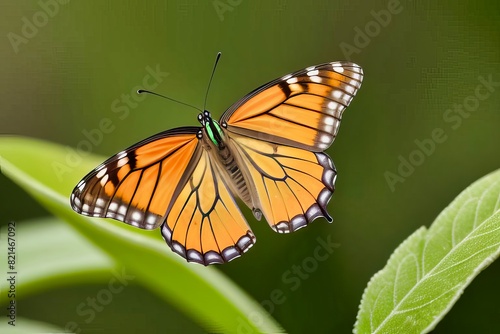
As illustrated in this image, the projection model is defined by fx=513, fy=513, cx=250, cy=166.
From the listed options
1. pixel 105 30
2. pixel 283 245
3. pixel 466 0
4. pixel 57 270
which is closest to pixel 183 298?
pixel 57 270

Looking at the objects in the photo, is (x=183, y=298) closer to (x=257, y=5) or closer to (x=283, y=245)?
(x=283, y=245)

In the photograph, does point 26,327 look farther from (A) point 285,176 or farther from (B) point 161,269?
(A) point 285,176

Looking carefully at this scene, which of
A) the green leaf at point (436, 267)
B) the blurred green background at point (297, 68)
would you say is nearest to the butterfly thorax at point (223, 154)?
the blurred green background at point (297, 68)

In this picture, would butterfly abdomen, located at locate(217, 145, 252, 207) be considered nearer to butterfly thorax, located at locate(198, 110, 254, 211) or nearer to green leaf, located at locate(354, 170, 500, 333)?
butterfly thorax, located at locate(198, 110, 254, 211)

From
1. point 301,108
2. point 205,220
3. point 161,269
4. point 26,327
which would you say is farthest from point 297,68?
point 26,327

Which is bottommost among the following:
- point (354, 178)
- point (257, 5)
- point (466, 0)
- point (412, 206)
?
point (412, 206)

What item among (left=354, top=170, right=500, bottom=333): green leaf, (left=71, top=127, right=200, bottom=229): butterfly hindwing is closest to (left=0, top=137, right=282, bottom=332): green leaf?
(left=71, top=127, right=200, bottom=229): butterfly hindwing
